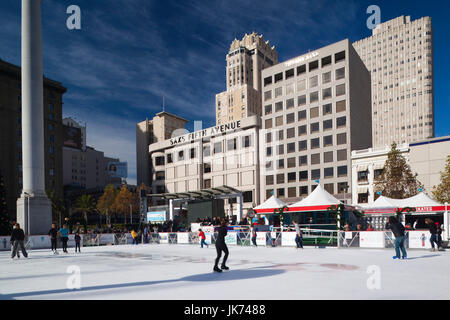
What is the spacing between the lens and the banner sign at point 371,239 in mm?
22105

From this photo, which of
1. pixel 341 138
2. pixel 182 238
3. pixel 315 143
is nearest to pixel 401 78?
pixel 315 143

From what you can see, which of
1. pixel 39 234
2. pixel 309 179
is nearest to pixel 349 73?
pixel 309 179

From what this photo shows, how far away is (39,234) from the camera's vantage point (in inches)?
1145

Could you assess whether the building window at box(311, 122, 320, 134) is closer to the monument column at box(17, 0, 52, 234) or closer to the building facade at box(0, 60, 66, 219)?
the monument column at box(17, 0, 52, 234)

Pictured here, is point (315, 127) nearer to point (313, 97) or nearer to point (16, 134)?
point (313, 97)

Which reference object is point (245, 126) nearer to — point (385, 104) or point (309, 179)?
point (309, 179)

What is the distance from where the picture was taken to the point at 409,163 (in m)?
53.2

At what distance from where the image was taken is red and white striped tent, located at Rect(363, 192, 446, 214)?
27869mm

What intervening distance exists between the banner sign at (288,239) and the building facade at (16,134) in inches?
2752

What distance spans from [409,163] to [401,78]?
9182cm

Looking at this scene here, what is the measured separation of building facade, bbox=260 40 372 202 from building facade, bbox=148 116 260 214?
246cm

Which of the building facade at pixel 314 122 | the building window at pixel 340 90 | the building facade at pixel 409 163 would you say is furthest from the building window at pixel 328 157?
the building window at pixel 340 90

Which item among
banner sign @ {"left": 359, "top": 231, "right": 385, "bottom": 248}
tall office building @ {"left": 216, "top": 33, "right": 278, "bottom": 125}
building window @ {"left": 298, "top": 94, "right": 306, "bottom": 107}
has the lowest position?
banner sign @ {"left": 359, "top": 231, "right": 385, "bottom": 248}

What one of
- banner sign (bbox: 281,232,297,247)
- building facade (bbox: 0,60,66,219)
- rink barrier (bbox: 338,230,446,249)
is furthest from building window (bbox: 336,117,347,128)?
building facade (bbox: 0,60,66,219)
